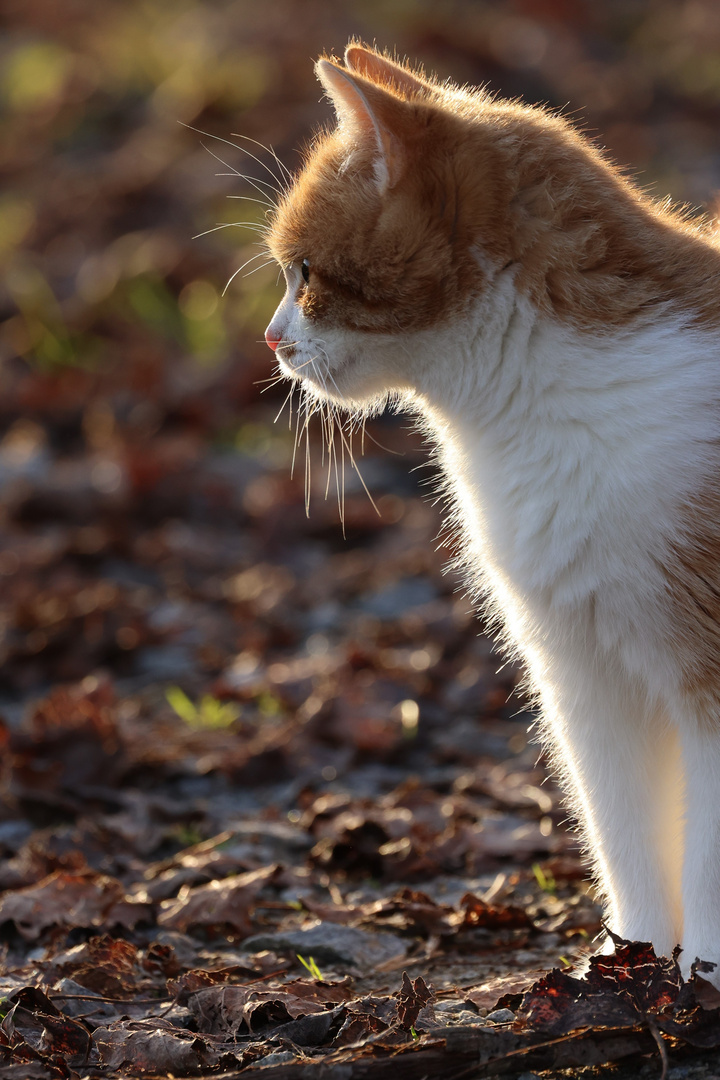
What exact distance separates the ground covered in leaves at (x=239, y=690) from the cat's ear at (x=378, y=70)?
487 millimetres

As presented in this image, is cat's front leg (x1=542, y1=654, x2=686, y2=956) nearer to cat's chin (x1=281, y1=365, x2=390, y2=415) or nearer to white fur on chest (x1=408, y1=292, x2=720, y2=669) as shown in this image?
white fur on chest (x1=408, y1=292, x2=720, y2=669)

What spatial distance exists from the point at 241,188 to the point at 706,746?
22.7 feet

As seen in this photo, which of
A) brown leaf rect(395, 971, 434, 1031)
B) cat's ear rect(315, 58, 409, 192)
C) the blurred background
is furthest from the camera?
the blurred background

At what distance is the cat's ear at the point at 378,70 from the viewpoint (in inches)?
92.5

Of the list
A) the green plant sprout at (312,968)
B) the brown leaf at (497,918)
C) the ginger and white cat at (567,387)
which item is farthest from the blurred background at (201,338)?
the green plant sprout at (312,968)

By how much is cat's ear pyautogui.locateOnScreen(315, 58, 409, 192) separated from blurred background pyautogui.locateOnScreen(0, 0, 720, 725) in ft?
2.33

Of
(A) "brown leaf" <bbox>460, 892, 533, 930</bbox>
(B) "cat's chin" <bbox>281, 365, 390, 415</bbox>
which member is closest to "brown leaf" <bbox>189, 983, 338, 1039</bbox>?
(A) "brown leaf" <bbox>460, 892, 533, 930</bbox>

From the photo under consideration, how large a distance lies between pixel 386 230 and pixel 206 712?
212 centimetres

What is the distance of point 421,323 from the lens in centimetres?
215

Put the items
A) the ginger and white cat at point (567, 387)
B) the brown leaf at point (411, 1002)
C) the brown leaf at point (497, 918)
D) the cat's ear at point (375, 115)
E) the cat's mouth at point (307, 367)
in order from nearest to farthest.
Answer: the brown leaf at point (411, 1002)
the ginger and white cat at point (567, 387)
the cat's ear at point (375, 115)
the cat's mouth at point (307, 367)
the brown leaf at point (497, 918)

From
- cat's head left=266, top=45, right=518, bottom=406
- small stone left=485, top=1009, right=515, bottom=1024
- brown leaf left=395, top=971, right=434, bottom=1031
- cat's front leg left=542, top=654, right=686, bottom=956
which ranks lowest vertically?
brown leaf left=395, top=971, right=434, bottom=1031

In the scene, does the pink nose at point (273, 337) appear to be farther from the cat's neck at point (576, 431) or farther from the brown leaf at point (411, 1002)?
the brown leaf at point (411, 1002)

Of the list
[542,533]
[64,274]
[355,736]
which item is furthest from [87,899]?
[64,274]

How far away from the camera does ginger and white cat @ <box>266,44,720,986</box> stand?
76.8 inches
